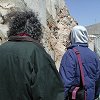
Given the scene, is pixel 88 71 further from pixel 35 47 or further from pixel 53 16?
pixel 53 16

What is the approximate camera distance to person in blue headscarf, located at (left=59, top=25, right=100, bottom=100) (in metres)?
3.67

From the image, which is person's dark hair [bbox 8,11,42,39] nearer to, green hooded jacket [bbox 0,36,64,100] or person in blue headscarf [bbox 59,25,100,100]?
green hooded jacket [bbox 0,36,64,100]

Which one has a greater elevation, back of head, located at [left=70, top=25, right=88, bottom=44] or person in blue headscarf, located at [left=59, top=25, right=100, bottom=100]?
back of head, located at [left=70, top=25, right=88, bottom=44]

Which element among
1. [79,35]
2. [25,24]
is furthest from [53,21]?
[25,24]

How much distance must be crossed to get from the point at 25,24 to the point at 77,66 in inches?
47.6

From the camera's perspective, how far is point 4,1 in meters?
5.45

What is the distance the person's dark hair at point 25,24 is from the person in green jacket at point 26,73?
0.17ft

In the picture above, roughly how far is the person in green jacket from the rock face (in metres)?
2.84

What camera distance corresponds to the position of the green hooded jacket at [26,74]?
248 centimetres

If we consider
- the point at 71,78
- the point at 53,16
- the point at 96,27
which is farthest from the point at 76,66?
the point at 96,27

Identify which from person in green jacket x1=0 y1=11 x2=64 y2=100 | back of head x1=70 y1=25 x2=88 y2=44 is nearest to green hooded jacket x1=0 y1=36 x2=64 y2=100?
person in green jacket x1=0 y1=11 x2=64 y2=100

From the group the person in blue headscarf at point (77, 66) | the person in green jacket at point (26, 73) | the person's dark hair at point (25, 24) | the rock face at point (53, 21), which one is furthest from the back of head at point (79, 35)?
the rock face at point (53, 21)

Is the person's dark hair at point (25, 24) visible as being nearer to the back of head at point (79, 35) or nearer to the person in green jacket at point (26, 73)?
the person in green jacket at point (26, 73)

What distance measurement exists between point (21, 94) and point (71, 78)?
1225 millimetres
